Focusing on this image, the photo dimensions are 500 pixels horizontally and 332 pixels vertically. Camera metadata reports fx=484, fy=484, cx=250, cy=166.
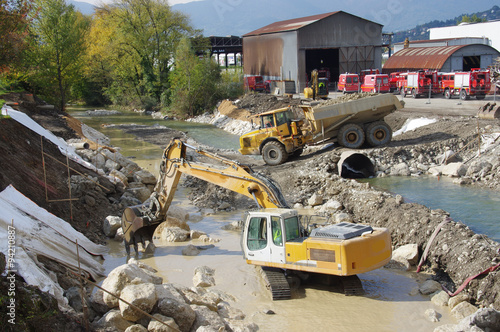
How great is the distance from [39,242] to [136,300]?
3501 mm

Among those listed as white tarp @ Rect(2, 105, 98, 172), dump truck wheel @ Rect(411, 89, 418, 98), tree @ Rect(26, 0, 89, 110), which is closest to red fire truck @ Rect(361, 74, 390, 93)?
dump truck wheel @ Rect(411, 89, 418, 98)

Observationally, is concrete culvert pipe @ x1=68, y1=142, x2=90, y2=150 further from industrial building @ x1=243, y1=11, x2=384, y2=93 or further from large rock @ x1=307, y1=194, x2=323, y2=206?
industrial building @ x1=243, y1=11, x2=384, y2=93

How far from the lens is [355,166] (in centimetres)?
2052

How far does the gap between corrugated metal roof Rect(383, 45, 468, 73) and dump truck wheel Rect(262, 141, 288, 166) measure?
26144 millimetres

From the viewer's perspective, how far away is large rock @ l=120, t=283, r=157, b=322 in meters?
7.78

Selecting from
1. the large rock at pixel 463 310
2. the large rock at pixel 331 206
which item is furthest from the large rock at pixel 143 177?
the large rock at pixel 463 310

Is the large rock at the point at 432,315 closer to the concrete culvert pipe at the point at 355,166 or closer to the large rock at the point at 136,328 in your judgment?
the large rock at the point at 136,328

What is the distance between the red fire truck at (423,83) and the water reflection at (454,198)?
18019 mm

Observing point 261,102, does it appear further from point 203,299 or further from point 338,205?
point 203,299

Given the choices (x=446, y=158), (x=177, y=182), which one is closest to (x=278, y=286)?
(x=177, y=182)

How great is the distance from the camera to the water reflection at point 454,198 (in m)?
13.9

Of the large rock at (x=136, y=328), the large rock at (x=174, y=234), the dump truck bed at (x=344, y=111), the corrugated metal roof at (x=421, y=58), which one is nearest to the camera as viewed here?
the large rock at (x=136, y=328)

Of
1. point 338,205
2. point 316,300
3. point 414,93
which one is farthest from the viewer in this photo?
point 414,93

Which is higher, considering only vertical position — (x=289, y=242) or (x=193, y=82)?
(x=193, y=82)
